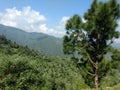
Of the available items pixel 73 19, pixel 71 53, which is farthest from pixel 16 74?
pixel 73 19

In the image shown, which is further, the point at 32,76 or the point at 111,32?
→ the point at 111,32

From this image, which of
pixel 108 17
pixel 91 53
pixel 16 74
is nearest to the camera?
pixel 16 74

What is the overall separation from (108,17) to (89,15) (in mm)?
1813

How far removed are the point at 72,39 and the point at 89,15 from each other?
2606mm

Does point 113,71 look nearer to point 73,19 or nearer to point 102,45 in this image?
point 102,45

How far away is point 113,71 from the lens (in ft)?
79.4

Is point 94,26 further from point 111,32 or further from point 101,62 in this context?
point 101,62

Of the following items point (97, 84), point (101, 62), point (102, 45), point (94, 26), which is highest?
point (94, 26)

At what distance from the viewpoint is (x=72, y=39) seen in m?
23.9

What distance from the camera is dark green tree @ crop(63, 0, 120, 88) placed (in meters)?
22.7

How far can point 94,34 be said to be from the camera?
2378 cm

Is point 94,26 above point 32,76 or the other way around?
above

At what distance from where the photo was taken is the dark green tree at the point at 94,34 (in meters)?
22.7

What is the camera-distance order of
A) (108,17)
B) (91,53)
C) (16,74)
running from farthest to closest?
(91,53)
(108,17)
(16,74)
